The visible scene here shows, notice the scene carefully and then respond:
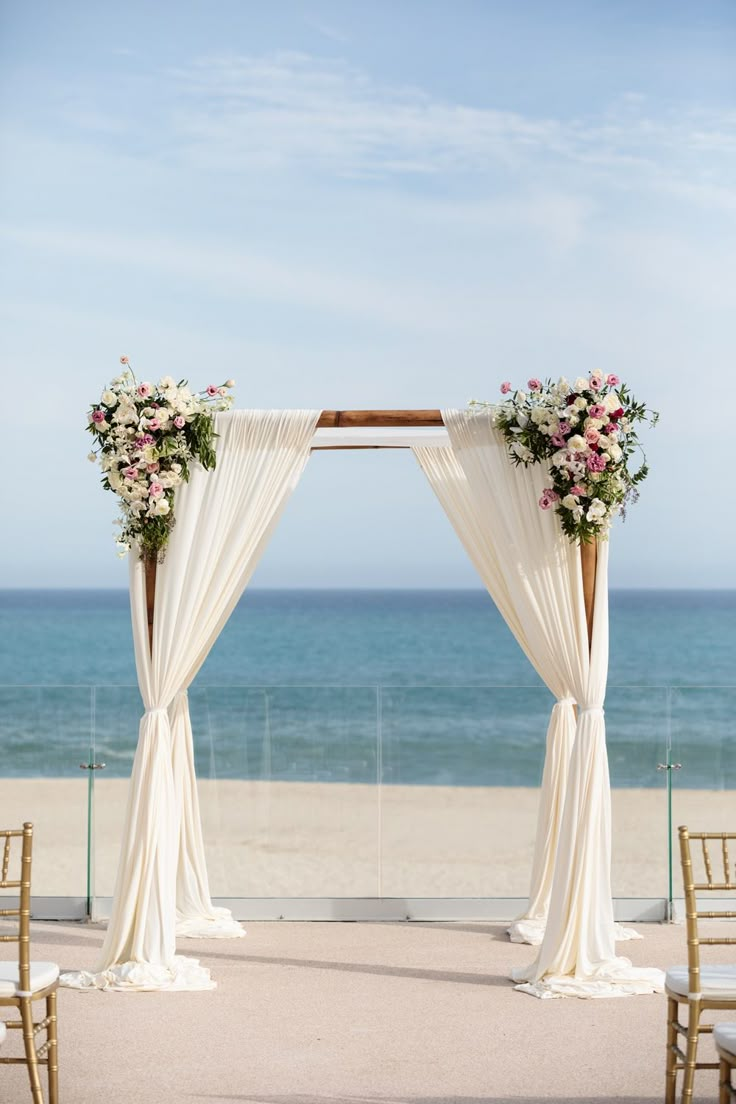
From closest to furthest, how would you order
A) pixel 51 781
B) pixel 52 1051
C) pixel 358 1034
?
pixel 52 1051 < pixel 358 1034 < pixel 51 781

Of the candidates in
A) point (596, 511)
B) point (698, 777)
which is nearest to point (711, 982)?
point (596, 511)

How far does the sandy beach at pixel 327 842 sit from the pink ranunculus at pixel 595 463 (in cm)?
219

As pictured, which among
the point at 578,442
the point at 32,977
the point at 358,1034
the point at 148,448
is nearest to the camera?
the point at 32,977

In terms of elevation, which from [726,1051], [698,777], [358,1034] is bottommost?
[358,1034]

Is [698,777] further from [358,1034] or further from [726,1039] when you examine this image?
[726,1039]

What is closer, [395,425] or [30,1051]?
[30,1051]

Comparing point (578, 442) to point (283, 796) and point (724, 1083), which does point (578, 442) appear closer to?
point (724, 1083)

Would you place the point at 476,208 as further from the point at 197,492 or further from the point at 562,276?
the point at 197,492

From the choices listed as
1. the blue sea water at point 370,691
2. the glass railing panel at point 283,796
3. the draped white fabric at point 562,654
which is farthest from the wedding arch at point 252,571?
the glass railing panel at point 283,796

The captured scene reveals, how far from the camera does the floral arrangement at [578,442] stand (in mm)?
5008

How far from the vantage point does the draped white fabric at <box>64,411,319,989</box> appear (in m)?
5.03

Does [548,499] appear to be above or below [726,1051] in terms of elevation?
above

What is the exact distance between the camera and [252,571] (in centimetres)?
516

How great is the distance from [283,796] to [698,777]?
2.08 metres
